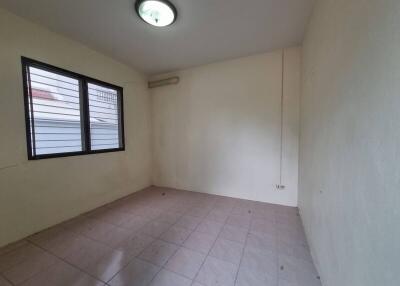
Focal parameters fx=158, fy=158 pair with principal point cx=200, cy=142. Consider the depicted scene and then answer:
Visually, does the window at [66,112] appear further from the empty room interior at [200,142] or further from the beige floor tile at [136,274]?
the beige floor tile at [136,274]

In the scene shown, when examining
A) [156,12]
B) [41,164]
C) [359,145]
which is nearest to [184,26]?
[156,12]

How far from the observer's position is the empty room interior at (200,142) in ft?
2.56

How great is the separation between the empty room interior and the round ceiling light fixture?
0.05 feet

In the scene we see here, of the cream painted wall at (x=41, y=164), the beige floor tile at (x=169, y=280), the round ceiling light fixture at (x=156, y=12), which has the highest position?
the round ceiling light fixture at (x=156, y=12)

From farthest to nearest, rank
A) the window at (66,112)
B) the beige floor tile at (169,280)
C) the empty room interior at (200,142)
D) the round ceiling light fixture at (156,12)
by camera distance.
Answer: the window at (66,112) → the round ceiling light fixture at (156,12) → the beige floor tile at (169,280) → the empty room interior at (200,142)

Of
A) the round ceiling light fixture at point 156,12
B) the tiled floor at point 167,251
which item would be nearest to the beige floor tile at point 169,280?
the tiled floor at point 167,251

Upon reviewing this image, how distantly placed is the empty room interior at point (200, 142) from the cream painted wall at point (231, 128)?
25 mm

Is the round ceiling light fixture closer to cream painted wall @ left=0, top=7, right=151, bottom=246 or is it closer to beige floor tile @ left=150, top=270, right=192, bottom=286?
cream painted wall @ left=0, top=7, right=151, bottom=246

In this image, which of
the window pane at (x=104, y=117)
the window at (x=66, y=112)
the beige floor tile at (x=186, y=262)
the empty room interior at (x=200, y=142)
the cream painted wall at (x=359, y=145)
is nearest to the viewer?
the cream painted wall at (x=359, y=145)

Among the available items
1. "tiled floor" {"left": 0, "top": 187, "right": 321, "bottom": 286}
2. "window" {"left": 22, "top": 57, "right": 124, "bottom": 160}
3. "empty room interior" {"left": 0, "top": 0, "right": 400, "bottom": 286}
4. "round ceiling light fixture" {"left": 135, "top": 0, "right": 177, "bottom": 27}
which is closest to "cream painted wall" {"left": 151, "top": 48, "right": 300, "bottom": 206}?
"empty room interior" {"left": 0, "top": 0, "right": 400, "bottom": 286}

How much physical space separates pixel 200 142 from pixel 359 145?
101 inches

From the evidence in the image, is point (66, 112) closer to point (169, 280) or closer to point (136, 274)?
point (136, 274)

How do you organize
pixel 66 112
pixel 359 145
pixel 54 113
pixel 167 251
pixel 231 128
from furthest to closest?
1. pixel 231 128
2. pixel 66 112
3. pixel 54 113
4. pixel 167 251
5. pixel 359 145

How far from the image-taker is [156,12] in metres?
1.76
